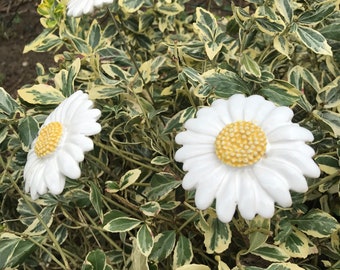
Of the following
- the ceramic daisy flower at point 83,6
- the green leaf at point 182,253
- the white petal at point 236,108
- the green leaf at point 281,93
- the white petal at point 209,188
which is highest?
the ceramic daisy flower at point 83,6

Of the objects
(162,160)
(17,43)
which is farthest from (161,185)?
(17,43)

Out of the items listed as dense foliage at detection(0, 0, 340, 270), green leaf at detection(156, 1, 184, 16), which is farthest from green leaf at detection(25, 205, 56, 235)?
green leaf at detection(156, 1, 184, 16)

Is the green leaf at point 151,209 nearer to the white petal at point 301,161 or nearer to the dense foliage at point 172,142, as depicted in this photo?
the dense foliage at point 172,142

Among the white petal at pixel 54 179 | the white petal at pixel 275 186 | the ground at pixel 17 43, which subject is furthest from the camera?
the ground at pixel 17 43

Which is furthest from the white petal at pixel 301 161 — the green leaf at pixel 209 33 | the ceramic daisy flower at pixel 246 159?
the green leaf at pixel 209 33

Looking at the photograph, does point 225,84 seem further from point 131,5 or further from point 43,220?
point 43,220

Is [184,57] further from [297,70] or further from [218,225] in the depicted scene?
[218,225]

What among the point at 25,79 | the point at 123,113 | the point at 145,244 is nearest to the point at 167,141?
the point at 123,113
